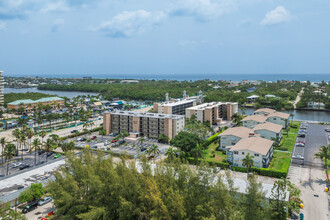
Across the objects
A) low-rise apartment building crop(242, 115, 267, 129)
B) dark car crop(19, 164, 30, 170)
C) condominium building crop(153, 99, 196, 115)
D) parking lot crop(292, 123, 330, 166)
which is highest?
condominium building crop(153, 99, 196, 115)

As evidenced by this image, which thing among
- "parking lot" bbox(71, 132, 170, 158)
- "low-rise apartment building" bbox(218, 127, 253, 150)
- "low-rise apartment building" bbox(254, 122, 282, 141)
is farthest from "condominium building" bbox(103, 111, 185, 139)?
"low-rise apartment building" bbox(254, 122, 282, 141)

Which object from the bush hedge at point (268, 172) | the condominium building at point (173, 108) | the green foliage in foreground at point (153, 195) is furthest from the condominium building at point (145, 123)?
the green foliage in foreground at point (153, 195)

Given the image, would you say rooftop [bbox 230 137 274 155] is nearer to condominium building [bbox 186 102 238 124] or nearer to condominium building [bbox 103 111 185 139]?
condominium building [bbox 103 111 185 139]

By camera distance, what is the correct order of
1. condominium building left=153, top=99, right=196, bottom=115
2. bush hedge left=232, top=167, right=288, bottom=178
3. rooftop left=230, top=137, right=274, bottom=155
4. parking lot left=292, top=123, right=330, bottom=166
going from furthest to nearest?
1. condominium building left=153, top=99, right=196, bottom=115
2. parking lot left=292, top=123, right=330, bottom=166
3. rooftop left=230, top=137, right=274, bottom=155
4. bush hedge left=232, top=167, right=288, bottom=178

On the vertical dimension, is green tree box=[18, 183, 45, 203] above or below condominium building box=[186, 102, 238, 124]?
below

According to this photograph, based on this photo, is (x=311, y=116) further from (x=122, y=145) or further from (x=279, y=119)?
(x=122, y=145)

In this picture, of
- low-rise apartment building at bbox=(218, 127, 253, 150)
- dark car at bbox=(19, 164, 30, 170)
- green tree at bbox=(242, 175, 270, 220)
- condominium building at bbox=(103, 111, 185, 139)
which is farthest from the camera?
condominium building at bbox=(103, 111, 185, 139)

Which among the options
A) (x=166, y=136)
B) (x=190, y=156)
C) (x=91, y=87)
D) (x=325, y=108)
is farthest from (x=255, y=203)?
(x=91, y=87)

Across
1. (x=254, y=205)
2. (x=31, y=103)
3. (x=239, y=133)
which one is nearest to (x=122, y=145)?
(x=239, y=133)

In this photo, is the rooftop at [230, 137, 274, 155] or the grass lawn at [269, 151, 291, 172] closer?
the grass lawn at [269, 151, 291, 172]
